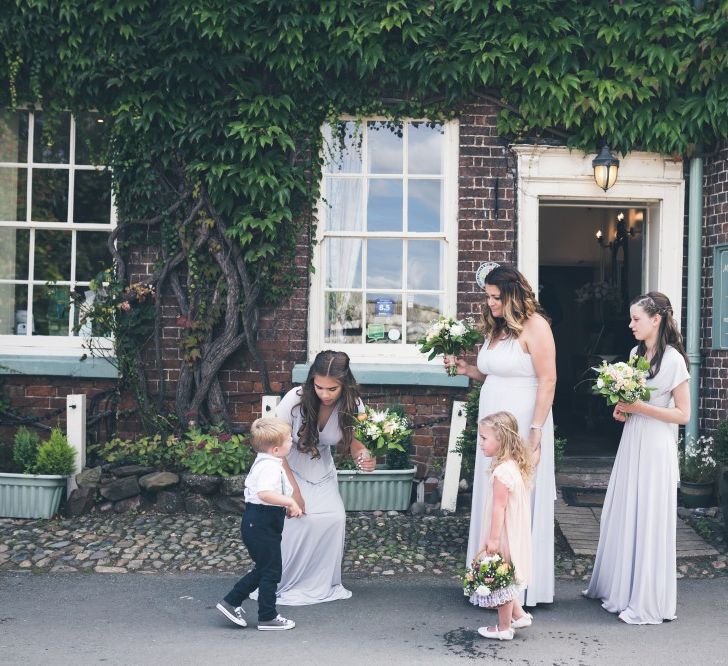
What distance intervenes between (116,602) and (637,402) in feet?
11.0

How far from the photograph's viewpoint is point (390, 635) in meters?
4.73

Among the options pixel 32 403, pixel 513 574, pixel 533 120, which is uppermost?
pixel 533 120

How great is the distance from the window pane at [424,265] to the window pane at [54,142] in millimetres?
3606

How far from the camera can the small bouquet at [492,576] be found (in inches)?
180

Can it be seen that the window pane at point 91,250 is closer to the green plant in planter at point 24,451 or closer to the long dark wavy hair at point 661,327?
the green plant in planter at point 24,451

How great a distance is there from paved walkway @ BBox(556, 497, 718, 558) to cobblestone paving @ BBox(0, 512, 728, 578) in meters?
0.07

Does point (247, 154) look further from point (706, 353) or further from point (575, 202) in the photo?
point (706, 353)

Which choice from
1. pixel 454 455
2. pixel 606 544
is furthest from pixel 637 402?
pixel 454 455

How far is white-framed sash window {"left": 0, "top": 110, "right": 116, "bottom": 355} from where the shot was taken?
8.61 m

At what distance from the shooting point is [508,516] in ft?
15.6

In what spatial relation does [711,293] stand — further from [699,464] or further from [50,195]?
[50,195]

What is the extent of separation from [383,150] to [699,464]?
4.20m

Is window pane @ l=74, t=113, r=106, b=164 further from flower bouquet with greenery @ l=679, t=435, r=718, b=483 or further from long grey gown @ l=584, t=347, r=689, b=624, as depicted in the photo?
flower bouquet with greenery @ l=679, t=435, r=718, b=483

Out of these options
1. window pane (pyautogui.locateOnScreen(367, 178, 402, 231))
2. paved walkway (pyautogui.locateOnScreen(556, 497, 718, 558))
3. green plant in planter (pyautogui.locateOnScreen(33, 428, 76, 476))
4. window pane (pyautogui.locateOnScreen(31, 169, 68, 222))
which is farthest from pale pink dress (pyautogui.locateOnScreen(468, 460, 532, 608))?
window pane (pyautogui.locateOnScreen(31, 169, 68, 222))
